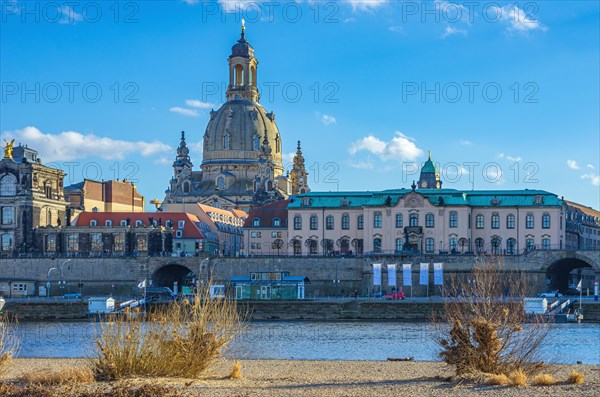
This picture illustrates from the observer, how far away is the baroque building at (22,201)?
4444 inches

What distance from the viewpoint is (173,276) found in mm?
115375

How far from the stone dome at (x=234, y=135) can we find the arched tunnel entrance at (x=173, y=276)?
50474mm

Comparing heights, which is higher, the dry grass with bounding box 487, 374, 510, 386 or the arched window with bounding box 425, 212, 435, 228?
the arched window with bounding box 425, 212, 435, 228

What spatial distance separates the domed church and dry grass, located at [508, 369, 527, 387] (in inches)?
4865

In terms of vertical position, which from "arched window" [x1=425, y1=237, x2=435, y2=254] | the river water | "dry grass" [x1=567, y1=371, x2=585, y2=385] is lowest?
the river water

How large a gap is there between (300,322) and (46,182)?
44.1 m

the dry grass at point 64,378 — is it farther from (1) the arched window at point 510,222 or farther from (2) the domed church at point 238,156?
(2) the domed church at point 238,156

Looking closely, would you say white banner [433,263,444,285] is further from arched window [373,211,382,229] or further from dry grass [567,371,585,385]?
dry grass [567,371,585,385]

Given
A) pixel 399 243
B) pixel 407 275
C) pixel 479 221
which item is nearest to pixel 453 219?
pixel 479 221

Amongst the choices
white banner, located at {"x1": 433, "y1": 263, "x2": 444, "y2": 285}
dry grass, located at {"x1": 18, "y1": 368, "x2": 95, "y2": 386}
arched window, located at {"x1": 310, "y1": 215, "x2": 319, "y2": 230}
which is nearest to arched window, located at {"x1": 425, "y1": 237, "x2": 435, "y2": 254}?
white banner, located at {"x1": 433, "y1": 263, "x2": 444, "y2": 285}

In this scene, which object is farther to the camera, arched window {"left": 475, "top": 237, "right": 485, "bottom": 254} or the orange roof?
the orange roof

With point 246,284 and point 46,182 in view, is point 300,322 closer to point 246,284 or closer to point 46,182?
point 246,284

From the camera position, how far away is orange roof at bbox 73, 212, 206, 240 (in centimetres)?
11775

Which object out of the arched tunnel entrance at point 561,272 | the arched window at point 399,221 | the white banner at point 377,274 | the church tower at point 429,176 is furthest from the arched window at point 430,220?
the church tower at point 429,176
